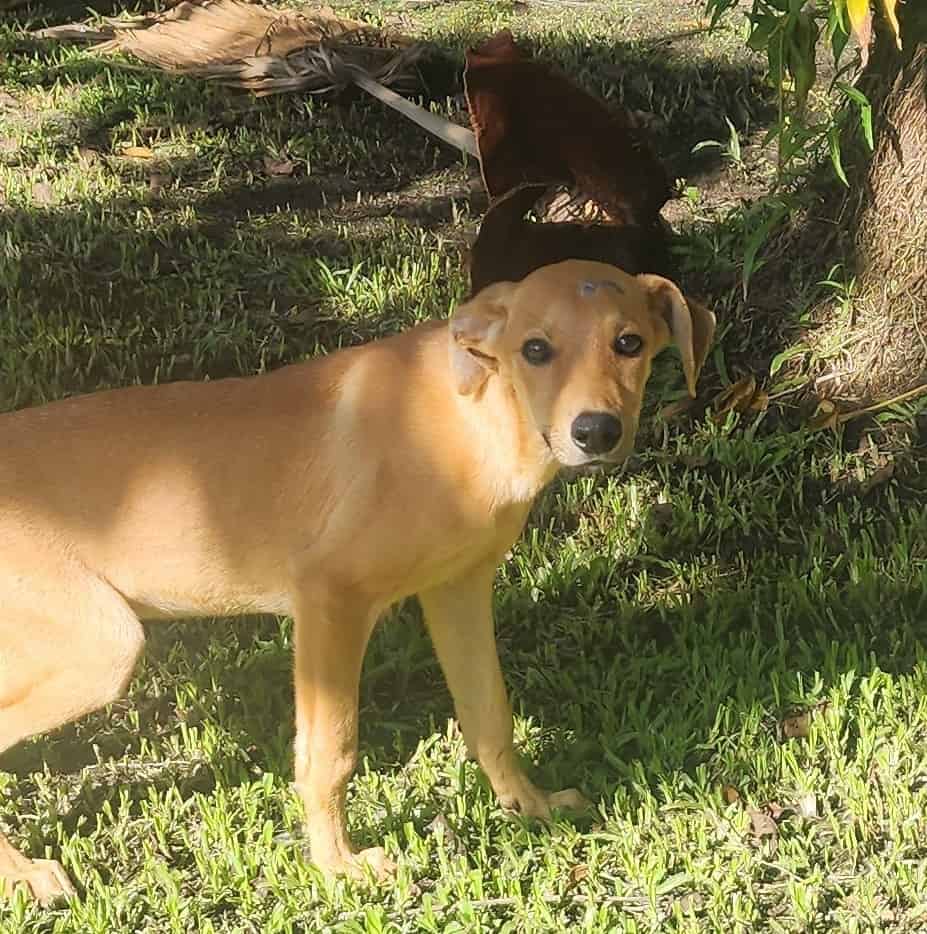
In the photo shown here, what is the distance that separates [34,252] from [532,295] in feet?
12.7

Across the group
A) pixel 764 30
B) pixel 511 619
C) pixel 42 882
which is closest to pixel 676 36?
pixel 764 30

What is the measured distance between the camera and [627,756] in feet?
15.3

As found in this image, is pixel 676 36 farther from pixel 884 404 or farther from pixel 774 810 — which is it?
pixel 774 810

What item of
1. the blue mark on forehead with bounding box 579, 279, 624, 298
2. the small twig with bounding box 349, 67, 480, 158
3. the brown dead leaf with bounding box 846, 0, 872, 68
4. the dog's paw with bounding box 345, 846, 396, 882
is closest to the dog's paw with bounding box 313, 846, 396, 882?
the dog's paw with bounding box 345, 846, 396, 882

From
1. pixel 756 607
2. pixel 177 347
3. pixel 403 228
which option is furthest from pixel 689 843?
pixel 403 228

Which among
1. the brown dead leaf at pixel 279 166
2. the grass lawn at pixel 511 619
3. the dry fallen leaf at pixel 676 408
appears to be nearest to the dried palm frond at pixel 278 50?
the grass lawn at pixel 511 619

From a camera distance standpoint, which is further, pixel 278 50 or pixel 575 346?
pixel 278 50

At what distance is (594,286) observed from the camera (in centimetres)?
380

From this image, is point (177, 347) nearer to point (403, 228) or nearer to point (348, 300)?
point (348, 300)

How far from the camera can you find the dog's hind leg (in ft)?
12.7

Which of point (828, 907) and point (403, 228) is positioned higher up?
point (403, 228)

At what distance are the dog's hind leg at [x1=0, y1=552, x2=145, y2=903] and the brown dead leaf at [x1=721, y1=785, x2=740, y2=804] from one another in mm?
1727

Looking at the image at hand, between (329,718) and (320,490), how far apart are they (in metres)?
0.59

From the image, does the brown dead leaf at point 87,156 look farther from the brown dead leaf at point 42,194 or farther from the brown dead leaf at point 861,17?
the brown dead leaf at point 861,17
